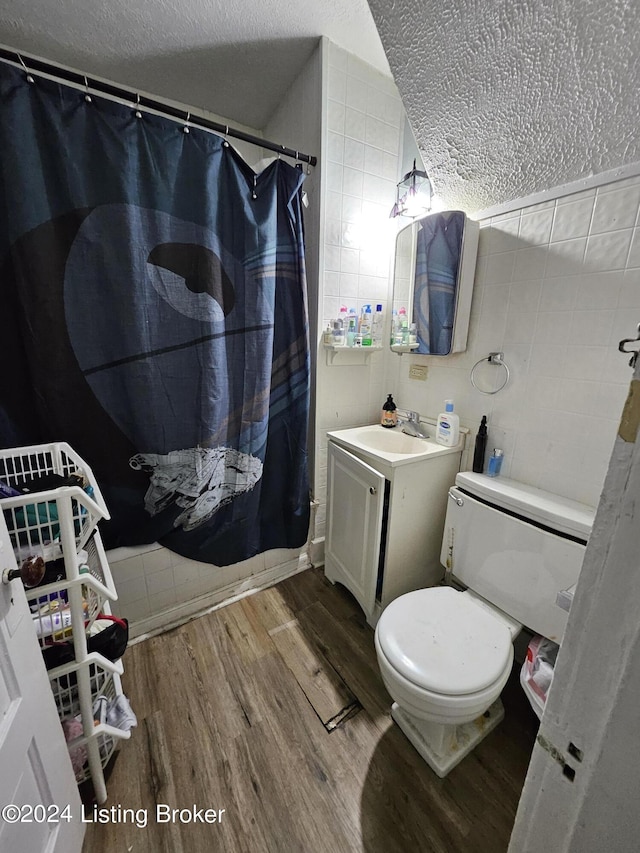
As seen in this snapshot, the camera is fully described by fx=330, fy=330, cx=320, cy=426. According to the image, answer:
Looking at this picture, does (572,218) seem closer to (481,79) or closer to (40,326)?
(481,79)

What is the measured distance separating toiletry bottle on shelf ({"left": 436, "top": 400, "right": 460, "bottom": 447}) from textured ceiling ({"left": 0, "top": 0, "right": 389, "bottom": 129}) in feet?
5.21

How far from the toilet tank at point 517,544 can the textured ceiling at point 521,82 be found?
1.04 meters

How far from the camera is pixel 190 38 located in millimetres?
1321

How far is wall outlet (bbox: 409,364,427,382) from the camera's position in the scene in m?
1.68

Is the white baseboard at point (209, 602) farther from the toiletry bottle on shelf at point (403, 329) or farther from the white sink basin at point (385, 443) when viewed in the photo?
the toiletry bottle on shelf at point (403, 329)

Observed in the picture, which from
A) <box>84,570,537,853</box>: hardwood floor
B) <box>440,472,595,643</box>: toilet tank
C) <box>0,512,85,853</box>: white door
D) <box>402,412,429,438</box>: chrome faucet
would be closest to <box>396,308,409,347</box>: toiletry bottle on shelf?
<box>402,412,429,438</box>: chrome faucet

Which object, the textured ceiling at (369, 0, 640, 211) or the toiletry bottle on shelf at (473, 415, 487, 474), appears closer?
the textured ceiling at (369, 0, 640, 211)

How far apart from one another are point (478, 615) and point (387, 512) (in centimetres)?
46

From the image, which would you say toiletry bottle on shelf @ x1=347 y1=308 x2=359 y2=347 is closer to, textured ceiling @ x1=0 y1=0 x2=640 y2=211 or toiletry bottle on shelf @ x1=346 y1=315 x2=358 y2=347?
toiletry bottle on shelf @ x1=346 y1=315 x2=358 y2=347

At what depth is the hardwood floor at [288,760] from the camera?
2.96 ft

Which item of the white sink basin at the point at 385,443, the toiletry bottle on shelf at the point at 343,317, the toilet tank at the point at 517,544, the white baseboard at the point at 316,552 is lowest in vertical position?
the white baseboard at the point at 316,552

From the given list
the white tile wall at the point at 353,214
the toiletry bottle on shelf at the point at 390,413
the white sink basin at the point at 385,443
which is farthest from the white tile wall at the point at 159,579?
the toiletry bottle on shelf at the point at 390,413

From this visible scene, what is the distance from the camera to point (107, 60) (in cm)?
140

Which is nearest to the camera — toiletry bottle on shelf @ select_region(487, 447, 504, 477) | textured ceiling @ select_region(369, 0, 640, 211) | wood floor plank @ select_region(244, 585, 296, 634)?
textured ceiling @ select_region(369, 0, 640, 211)
